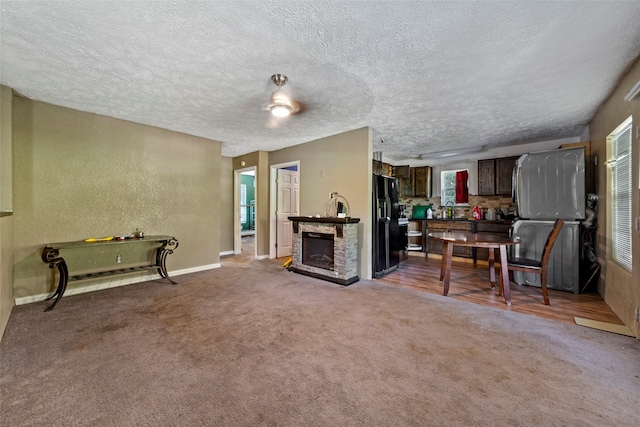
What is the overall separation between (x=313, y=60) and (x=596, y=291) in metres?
4.83

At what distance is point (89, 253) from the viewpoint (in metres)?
3.54

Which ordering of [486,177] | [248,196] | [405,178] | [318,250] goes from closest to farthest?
[318,250] → [486,177] → [405,178] → [248,196]

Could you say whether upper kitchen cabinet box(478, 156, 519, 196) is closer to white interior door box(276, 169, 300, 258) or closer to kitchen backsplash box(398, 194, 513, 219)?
kitchen backsplash box(398, 194, 513, 219)

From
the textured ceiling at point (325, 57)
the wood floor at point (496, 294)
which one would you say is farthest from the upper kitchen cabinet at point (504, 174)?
the wood floor at point (496, 294)

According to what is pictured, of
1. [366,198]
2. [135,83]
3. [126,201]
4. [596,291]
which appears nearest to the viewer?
[135,83]

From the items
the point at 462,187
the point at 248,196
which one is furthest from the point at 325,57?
the point at 248,196

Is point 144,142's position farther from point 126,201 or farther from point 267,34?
point 267,34

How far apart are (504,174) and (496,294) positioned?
3167 mm

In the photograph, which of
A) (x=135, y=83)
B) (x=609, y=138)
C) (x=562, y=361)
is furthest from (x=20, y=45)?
(x=609, y=138)

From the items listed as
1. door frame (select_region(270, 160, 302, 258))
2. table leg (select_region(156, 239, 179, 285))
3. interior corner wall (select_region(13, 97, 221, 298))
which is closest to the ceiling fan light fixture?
interior corner wall (select_region(13, 97, 221, 298))

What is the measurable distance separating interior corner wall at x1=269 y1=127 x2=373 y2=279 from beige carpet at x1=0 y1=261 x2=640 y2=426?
5.00ft

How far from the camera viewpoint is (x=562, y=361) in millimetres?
1930

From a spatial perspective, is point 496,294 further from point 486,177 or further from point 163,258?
point 163,258

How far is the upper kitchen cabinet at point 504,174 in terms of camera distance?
5.30 m
